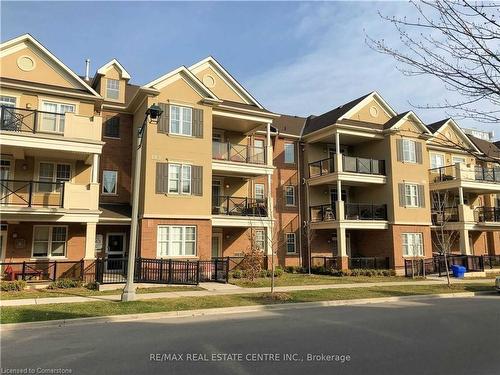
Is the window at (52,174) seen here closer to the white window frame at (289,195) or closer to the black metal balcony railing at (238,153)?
the black metal balcony railing at (238,153)

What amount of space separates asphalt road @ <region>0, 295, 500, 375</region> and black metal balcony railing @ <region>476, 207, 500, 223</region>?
2452 centimetres

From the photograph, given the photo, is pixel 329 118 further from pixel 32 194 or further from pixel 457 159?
pixel 32 194

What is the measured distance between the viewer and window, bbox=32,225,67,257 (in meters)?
21.1

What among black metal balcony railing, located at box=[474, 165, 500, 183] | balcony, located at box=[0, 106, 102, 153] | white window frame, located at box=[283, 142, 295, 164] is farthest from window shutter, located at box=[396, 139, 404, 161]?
balcony, located at box=[0, 106, 102, 153]

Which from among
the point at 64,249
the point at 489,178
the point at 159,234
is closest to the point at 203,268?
the point at 159,234

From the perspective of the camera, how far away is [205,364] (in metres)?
7.32

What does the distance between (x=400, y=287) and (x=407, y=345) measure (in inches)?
503

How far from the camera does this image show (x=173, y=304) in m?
14.1

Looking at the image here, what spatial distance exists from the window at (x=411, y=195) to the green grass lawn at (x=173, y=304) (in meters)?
11.1

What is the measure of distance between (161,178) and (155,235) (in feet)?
9.92

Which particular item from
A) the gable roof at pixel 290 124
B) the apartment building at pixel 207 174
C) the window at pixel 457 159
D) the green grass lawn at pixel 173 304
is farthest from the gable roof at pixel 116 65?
the window at pixel 457 159

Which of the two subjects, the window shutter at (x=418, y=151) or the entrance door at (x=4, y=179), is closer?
the entrance door at (x=4, y=179)

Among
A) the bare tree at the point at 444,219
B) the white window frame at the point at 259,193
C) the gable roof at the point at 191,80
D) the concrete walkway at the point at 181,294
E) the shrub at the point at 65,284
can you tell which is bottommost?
the concrete walkway at the point at 181,294

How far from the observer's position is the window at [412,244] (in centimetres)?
2966
